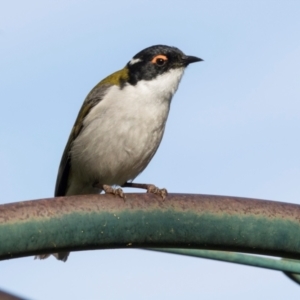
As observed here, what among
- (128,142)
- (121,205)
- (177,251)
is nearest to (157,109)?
(128,142)

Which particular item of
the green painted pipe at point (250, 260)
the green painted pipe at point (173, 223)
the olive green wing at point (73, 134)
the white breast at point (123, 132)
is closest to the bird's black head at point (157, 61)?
the white breast at point (123, 132)

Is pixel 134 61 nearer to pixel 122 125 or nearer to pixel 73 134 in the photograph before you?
pixel 73 134

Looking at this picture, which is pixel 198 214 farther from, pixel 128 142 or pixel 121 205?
pixel 128 142

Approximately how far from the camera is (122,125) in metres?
6.79

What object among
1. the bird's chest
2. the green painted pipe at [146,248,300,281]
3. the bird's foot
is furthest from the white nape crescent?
the green painted pipe at [146,248,300,281]

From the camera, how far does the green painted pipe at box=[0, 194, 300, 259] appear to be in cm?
347

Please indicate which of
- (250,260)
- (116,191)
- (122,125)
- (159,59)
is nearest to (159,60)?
(159,59)

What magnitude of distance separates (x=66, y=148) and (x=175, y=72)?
1453 mm

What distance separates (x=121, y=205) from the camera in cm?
376

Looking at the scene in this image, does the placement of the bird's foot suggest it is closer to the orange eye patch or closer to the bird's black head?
the bird's black head

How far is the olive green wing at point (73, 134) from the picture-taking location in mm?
7496

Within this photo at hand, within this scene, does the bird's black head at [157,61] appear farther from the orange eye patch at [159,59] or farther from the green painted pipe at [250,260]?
the green painted pipe at [250,260]

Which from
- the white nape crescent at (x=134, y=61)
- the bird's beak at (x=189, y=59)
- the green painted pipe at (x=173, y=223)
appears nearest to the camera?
the green painted pipe at (x=173, y=223)

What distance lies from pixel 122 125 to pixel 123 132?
7 cm
